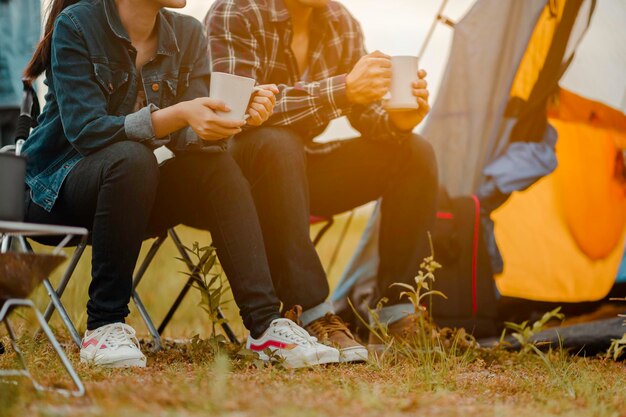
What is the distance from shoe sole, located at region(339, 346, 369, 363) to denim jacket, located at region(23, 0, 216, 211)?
1.69 ft

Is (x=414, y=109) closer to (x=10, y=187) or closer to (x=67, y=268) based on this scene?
(x=67, y=268)

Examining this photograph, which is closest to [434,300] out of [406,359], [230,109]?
[406,359]

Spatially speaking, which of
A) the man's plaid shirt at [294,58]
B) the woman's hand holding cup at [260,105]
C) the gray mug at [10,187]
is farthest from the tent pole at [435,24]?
the gray mug at [10,187]

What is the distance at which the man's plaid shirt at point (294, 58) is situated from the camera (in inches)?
79.0

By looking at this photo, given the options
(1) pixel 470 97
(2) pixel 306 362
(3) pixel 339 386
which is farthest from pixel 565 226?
(3) pixel 339 386

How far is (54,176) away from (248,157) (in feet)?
1.41

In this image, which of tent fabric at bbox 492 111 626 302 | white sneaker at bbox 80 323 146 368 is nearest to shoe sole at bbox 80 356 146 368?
white sneaker at bbox 80 323 146 368

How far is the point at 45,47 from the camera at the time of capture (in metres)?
1.81

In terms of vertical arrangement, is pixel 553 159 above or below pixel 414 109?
below

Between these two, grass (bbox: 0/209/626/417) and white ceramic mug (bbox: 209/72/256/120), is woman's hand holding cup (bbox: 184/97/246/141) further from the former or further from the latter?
grass (bbox: 0/209/626/417)

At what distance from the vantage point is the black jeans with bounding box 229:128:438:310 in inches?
73.9

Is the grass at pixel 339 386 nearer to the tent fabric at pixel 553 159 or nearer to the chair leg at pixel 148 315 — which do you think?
the chair leg at pixel 148 315

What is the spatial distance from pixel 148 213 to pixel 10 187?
471mm

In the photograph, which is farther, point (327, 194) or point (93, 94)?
point (327, 194)
